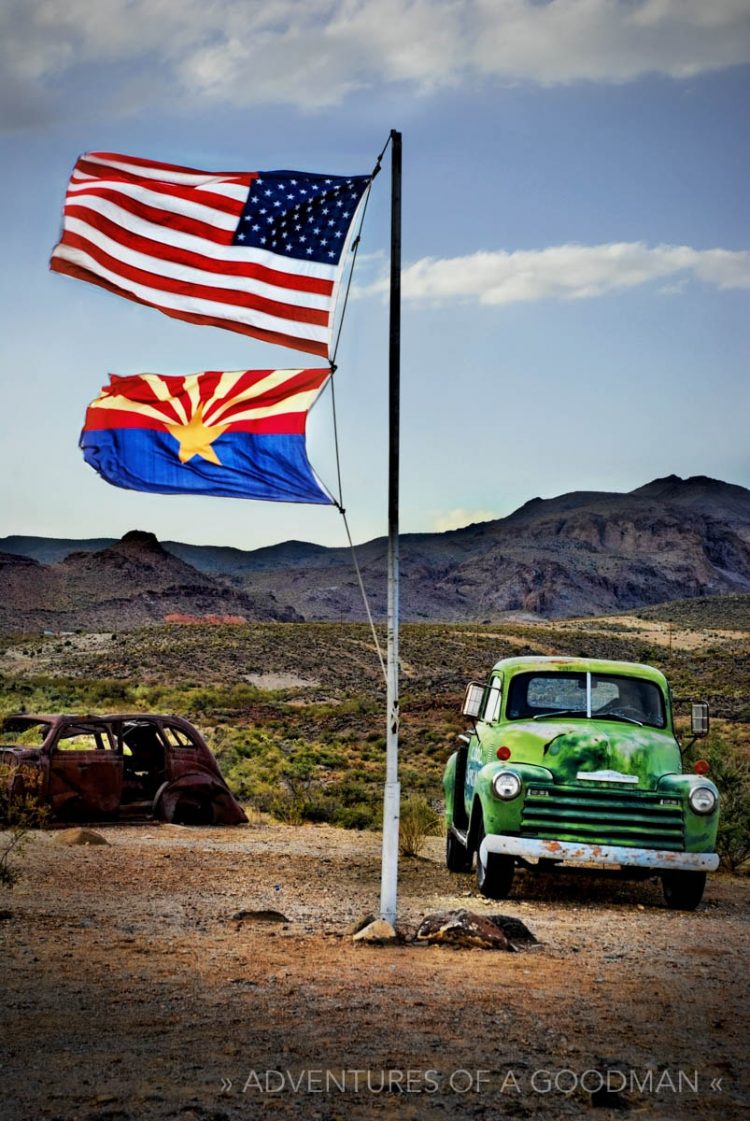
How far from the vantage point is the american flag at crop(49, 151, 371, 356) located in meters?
10.3

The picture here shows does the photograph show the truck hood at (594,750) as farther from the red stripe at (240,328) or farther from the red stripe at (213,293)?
the red stripe at (213,293)

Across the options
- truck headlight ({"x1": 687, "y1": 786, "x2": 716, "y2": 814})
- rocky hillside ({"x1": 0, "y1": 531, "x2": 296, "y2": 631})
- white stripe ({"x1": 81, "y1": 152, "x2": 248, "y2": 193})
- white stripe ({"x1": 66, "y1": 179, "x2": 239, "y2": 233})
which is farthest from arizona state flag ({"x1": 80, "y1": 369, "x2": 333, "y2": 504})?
rocky hillside ({"x1": 0, "y1": 531, "x2": 296, "y2": 631})

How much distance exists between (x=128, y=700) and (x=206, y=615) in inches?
2789

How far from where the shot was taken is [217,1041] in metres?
6.48

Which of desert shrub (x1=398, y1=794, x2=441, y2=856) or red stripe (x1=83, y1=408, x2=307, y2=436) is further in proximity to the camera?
desert shrub (x1=398, y1=794, x2=441, y2=856)

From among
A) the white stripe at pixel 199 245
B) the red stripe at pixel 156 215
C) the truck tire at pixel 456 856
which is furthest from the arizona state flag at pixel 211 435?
the truck tire at pixel 456 856

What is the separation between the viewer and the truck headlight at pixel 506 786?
11102 mm

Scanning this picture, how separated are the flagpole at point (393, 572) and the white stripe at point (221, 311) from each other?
651mm

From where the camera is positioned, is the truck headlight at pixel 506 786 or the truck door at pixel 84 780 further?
the truck door at pixel 84 780

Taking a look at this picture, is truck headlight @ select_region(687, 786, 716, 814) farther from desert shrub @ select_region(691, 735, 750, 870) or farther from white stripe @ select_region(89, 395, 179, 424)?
white stripe @ select_region(89, 395, 179, 424)

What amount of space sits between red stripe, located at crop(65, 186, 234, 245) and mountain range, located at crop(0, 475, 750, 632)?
107 meters

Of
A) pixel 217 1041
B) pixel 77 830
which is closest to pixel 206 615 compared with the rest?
pixel 77 830

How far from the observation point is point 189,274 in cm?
1045

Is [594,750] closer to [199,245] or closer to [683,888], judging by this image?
[683,888]
